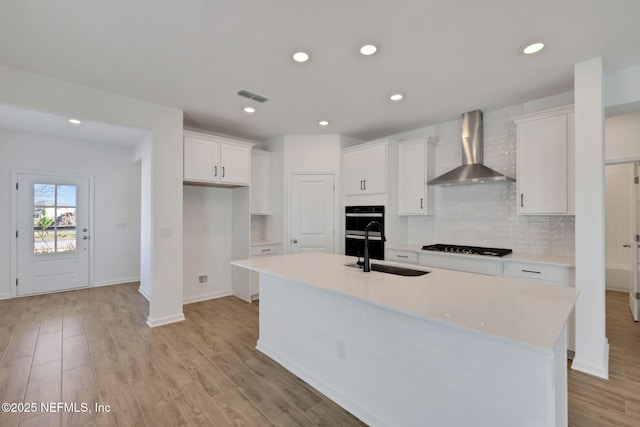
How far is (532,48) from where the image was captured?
2131 mm

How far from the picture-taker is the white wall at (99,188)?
173 inches

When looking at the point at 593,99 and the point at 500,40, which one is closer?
the point at 500,40

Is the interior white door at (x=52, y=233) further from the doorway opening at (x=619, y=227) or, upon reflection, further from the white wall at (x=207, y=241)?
the doorway opening at (x=619, y=227)

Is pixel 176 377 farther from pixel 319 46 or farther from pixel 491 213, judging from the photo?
pixel 491 213

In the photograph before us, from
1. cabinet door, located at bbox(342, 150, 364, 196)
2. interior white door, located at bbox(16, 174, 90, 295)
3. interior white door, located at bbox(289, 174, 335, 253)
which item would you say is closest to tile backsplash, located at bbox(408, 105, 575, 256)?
cabinet door, located at bbox(342, 150, 364, 196)

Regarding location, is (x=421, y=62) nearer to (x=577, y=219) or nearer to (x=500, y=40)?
(x=500, y=40)

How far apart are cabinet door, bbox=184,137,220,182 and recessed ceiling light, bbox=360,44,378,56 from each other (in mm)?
2472

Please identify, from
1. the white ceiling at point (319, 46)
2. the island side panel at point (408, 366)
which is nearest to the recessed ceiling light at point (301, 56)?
the white ceiling at point (319, 46)

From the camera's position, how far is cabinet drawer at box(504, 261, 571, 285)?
2.59 metres

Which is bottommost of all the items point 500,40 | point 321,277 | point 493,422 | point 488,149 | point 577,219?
point 493,422

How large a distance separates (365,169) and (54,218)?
5.32 metres

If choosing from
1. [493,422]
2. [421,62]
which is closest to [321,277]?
[493,422]

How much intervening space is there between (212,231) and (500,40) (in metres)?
4.24

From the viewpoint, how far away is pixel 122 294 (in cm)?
467
